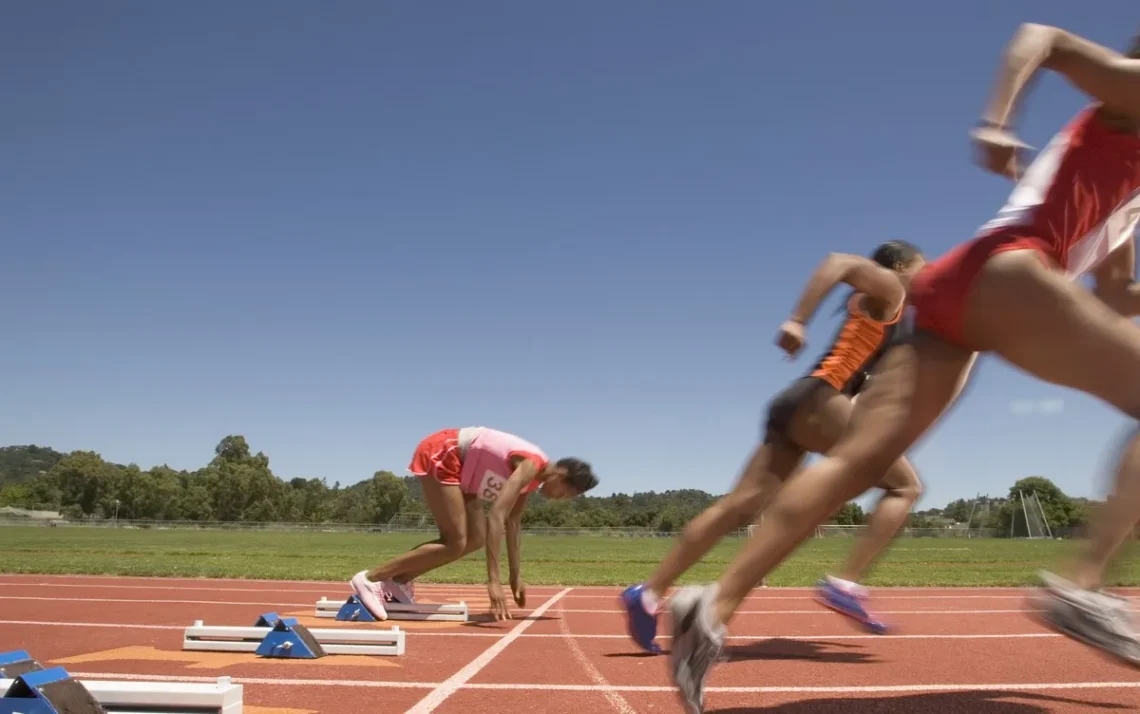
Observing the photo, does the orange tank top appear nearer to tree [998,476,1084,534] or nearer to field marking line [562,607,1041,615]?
field marking line [562,607,1041,615]

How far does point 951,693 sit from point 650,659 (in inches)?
59.4

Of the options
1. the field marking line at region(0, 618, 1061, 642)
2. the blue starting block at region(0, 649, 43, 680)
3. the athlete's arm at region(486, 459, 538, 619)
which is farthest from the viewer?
the athlete's arm at region(486, 459, 538, 619)

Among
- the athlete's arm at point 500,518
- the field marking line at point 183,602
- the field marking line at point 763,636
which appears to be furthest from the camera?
the field marking line at point 183,602

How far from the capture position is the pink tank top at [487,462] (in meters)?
6.95

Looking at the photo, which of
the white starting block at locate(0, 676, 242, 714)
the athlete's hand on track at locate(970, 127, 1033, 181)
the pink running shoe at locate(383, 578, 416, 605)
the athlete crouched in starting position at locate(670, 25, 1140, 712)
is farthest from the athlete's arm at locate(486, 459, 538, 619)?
the athlete's hand on track at locate(970, 127, 1033, 181)

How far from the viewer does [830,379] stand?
4.22 meters

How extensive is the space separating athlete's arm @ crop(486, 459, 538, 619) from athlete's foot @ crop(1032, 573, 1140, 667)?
4.51 meters

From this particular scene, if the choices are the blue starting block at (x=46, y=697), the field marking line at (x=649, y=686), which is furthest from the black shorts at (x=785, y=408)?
the blue starting block at (x=46, y=697)

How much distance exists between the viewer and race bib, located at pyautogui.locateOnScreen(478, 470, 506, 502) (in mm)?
6957

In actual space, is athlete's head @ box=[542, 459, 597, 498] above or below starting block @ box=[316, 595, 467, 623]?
above

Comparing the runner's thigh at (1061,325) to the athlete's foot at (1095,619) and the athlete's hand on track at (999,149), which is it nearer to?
the athlete's hand on track at (999,149)

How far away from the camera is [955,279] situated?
2.47 metres

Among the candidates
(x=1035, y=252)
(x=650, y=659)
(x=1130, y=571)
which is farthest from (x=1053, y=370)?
(x=1130, y=571)

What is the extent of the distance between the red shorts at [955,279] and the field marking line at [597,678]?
1751 mm
